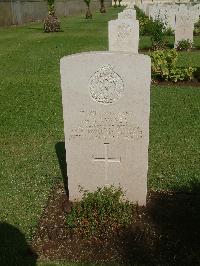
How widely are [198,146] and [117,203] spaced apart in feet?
8.80

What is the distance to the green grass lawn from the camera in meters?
5.06

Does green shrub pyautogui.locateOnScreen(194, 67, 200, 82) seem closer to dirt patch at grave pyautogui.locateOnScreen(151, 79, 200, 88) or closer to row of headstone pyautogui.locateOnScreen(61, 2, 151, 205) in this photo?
dirt patch at grave pyautogui.locateOnScreen(151, 79, 200, 88)

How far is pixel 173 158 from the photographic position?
6051mm

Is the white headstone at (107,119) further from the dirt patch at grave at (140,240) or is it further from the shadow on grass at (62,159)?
the shadow on grass at (62,159)

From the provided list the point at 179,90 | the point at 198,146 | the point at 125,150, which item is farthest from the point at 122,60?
the point at 179,90

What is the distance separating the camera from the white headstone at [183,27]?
15.6 metres

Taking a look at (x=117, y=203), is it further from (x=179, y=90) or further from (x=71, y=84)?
(x=179, y=90)

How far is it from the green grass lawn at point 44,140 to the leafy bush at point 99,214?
518 mm

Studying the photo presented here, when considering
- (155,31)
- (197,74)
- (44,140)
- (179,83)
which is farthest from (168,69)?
(155,31)

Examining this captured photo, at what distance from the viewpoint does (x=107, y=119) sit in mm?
4082

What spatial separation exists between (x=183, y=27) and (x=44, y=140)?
424 inches

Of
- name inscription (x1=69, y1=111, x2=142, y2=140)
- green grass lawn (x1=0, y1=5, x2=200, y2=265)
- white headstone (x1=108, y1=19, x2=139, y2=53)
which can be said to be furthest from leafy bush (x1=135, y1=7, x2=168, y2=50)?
name inscription (x1=69, y1=111, x2=142, y2=140)

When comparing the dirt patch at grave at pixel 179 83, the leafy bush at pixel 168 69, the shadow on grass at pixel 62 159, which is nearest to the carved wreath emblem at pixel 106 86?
the shadow on grass at pixel 62 159

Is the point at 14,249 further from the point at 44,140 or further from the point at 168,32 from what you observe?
the point at 168,32
